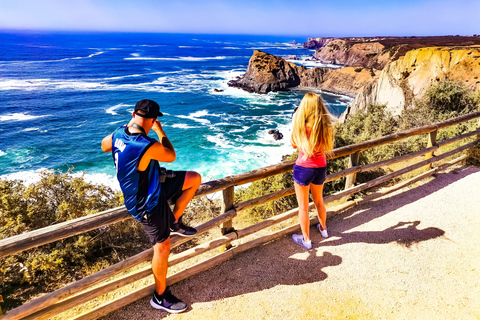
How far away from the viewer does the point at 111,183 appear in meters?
20.0

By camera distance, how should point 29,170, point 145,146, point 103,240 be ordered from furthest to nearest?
point 29,170
point 103,240
point 145,146

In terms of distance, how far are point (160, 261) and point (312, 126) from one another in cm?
215

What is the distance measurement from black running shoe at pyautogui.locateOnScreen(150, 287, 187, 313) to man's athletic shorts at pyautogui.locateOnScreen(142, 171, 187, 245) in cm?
72

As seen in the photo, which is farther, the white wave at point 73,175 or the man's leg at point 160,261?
the white wave at point 73,175

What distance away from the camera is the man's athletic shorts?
8.54 ft

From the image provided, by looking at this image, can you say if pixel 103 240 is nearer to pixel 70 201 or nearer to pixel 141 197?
pixel 70 201

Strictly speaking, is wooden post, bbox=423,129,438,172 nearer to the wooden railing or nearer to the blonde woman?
the wooden railing

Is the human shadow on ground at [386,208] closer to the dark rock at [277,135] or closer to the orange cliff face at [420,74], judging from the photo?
the orange cliff face at [420,74]

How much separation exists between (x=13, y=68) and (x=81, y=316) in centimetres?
8539

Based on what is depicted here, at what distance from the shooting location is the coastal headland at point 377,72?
2173cm

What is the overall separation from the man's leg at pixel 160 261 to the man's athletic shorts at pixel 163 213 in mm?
70

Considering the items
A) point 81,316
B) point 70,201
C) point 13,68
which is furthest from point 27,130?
point 13,68

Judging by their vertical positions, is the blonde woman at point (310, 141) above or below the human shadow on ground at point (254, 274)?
above

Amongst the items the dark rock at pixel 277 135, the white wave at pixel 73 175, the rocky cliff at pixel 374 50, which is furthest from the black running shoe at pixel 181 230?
the rocky cliff at pixel 374 50
